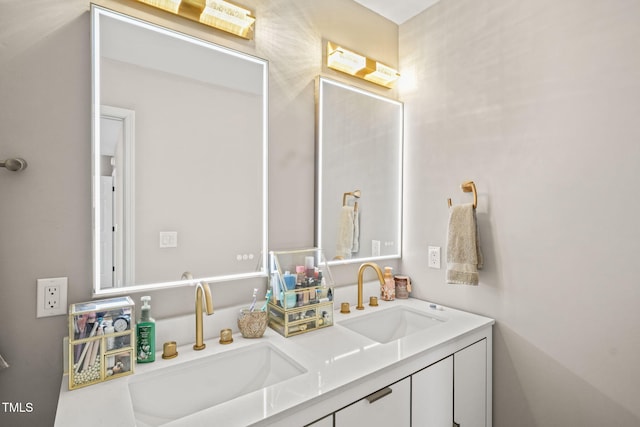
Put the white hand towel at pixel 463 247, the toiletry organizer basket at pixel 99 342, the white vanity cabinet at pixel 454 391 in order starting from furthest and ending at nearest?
the white hand towel at pixel 463 247
the white vanity cabinet at pixel 454 391
the toiletry organizer basket at pixel 99 342

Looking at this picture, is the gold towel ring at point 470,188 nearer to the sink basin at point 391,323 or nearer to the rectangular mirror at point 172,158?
the sink basin at point 391,323

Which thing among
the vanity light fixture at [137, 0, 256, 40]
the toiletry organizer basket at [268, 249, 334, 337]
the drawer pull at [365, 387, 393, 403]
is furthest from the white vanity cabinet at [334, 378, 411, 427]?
the vanity light fixture at [137, 0, 256, 40]

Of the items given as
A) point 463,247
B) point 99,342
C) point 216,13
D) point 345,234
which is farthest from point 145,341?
point 463,247

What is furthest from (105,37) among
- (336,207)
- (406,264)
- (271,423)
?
(406,264)

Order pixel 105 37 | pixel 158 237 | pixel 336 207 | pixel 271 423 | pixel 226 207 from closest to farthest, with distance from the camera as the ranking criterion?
pixel 271 423 < pixel 105 37 < pixel 158 237 < pixel 226 207 < pixel 336 207

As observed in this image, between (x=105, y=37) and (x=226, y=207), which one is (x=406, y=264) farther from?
(x=105, y=37)

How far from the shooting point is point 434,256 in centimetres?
173

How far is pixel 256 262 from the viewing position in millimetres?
1385

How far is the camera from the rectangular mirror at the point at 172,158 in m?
1.08

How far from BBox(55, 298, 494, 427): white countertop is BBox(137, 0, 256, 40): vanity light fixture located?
1124mm

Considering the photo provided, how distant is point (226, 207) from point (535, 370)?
4.74 ft

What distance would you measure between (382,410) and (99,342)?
860mm

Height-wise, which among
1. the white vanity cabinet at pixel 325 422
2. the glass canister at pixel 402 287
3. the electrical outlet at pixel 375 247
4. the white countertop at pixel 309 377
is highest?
the electrical outlet at pixel 375 247

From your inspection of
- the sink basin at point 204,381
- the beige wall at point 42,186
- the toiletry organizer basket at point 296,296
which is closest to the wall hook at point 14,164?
the beige wall at point 42,186
